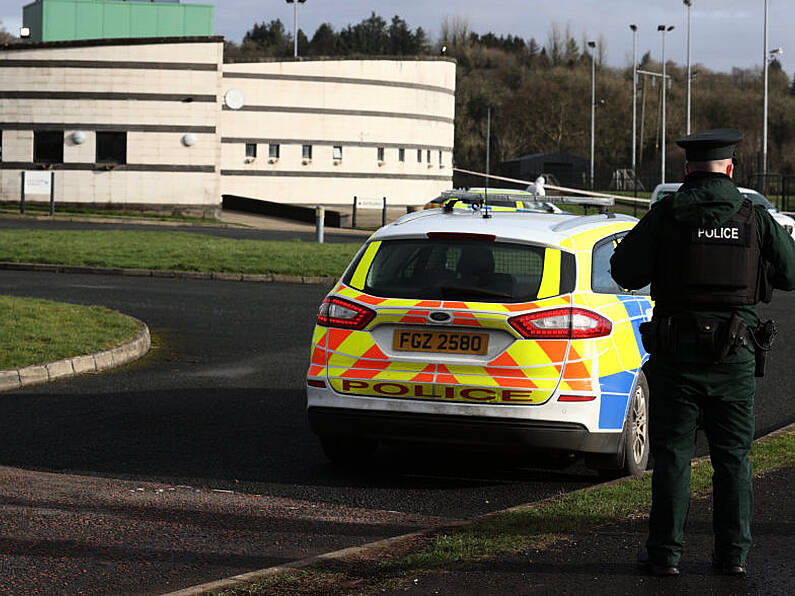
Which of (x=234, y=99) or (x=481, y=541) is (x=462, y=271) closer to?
(x=481, y=541)

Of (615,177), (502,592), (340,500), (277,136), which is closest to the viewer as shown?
(502,592)

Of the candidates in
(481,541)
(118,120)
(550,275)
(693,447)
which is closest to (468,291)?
(550,275)

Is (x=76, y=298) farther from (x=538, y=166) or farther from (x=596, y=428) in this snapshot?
(x=538, y=166)

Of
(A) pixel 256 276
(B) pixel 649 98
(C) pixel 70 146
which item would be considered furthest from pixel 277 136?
(B) pixel 649 98

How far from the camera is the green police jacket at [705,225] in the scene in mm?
4996

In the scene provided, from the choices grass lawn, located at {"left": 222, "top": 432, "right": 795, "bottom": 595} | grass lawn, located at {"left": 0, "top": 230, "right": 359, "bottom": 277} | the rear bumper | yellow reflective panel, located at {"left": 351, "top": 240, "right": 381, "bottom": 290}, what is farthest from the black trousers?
grass lawn, located at {"left": 0, "top": 230, "right": 359, "bottom": 277}

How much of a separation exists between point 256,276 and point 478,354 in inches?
581

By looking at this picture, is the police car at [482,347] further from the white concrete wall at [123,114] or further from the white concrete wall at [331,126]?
the white concrete wall at [331,126]

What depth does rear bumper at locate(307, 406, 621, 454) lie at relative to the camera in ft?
22.5

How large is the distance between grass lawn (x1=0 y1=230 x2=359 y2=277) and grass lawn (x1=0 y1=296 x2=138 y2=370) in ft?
21.5

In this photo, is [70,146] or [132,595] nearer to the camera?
[132,595]

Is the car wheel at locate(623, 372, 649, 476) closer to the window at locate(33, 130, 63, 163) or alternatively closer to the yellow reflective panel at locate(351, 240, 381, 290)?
the yellow reflective panel at locate(351, 240, 381, 290)

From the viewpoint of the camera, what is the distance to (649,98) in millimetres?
111438

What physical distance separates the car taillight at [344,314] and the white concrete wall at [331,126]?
150 feet
